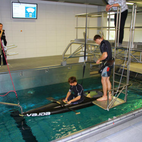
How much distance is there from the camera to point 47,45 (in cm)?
926

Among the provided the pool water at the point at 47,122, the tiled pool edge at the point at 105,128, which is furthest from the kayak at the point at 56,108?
the tiled pool edge at the point at 105,128

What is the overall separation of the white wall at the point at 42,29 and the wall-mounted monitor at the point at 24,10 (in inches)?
11.3

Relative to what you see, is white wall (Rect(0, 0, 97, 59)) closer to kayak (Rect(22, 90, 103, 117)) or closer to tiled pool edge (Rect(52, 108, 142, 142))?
kayak (Rect(22, 90, 103, 117))

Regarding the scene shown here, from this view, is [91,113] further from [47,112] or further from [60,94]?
[60,94]

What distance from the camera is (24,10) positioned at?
7973 mm

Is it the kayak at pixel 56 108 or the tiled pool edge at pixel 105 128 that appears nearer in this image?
the tiled pool edge at pixel 105 128

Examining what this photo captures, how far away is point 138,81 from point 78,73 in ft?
9.04

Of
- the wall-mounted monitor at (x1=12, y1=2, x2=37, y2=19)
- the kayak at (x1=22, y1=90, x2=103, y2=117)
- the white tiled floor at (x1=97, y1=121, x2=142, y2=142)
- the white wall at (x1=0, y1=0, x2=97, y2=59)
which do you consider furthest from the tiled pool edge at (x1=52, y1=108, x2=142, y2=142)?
the wall-mounted monitor at (x1=12, y1=2, x2=37, y2=19)

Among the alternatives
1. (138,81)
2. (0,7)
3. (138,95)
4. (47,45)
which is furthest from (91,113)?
(0,7)

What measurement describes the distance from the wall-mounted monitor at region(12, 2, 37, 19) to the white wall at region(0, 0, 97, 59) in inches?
11.3

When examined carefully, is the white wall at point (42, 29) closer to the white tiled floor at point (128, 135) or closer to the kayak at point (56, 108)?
the kayak at point (56, 108)

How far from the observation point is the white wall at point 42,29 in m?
8.11

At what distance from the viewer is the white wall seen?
26.6 ft

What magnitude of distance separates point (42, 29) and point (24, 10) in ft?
4.55
